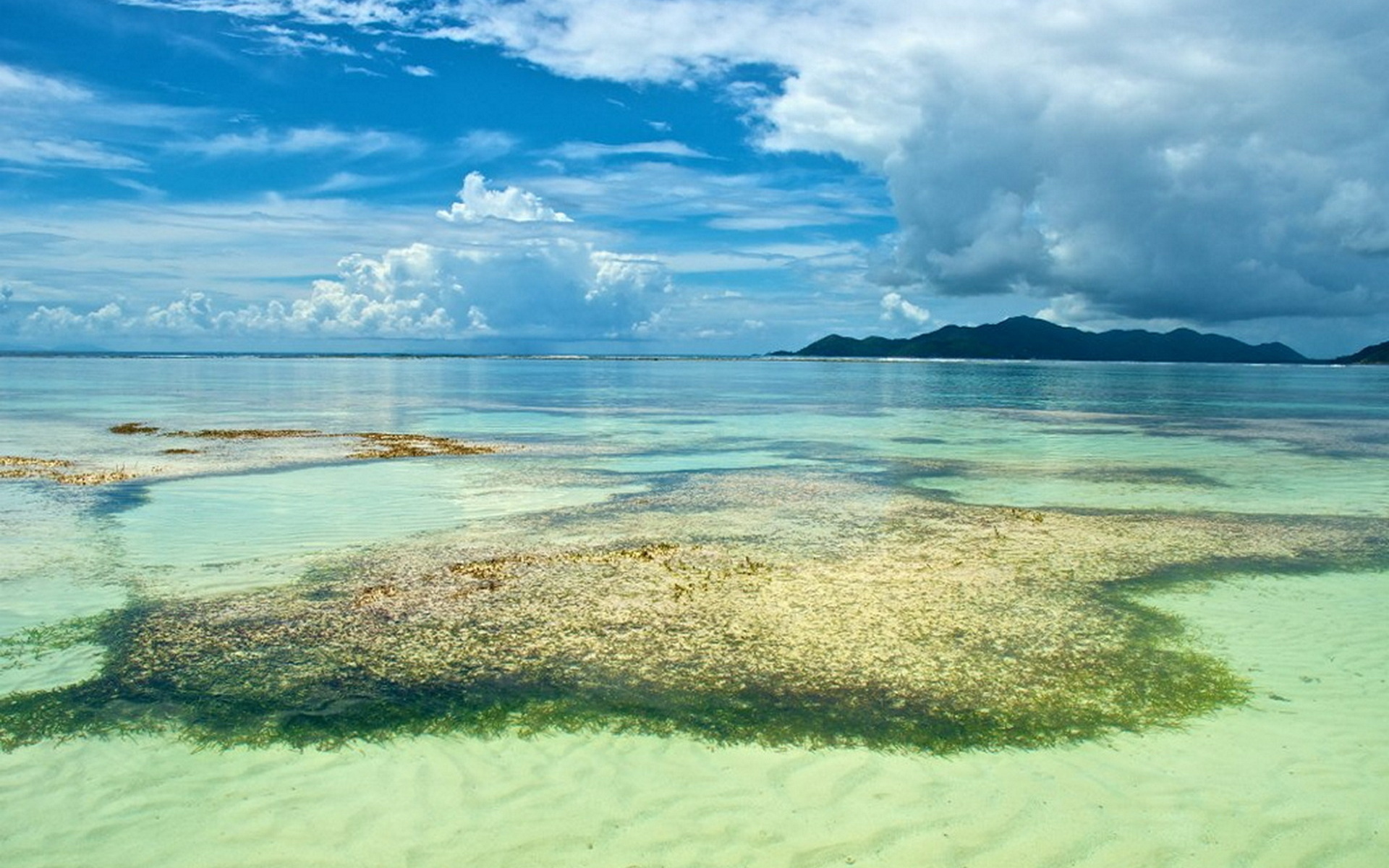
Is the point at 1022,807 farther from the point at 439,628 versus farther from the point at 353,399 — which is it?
the point at 353,399

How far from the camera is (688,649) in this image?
11.4 meters

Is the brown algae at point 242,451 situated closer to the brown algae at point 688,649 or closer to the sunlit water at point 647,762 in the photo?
the sunlit water at point 647,762

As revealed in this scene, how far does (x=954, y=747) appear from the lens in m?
8.80

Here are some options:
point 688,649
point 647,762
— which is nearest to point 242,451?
point 688,649

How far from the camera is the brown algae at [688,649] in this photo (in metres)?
9.38

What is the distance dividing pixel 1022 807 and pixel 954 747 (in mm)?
1075

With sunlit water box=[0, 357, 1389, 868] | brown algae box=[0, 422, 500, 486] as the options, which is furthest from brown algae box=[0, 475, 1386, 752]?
brown algae box=[0, 422, 500, 486]

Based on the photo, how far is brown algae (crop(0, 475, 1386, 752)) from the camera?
9375 millimetres

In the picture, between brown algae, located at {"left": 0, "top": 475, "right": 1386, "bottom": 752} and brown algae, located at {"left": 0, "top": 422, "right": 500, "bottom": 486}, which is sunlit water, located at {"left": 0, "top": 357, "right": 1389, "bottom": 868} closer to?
brown algae, located at {"left": 0, "top": 475, "right": 1386, "bottom": 752}

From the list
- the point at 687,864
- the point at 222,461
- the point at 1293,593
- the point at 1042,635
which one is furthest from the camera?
the point at 222,461

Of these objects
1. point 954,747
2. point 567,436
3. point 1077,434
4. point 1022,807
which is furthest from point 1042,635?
point 1077,434

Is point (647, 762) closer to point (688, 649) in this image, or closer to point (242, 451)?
point (688, 649)

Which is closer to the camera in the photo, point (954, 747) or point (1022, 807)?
point (1022, 807)

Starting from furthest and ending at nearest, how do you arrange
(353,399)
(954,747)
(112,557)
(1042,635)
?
1. (353,399)
2. (112,557)
3. (1042,635)
4. (954,747)
